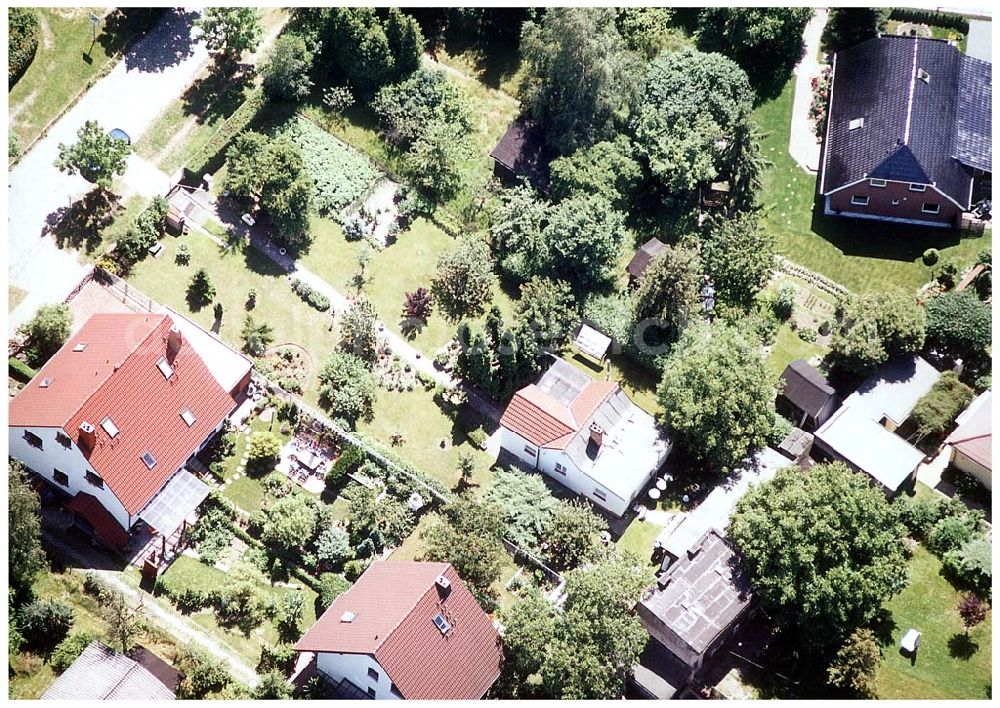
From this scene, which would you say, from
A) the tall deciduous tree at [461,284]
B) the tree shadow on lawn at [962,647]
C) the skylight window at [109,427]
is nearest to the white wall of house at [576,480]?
the tall deciduous tree at [461,284]

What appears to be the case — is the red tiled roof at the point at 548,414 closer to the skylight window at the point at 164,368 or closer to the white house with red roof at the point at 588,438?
the white house with red roof at the point at 588,438

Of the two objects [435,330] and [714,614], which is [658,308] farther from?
[714,614]

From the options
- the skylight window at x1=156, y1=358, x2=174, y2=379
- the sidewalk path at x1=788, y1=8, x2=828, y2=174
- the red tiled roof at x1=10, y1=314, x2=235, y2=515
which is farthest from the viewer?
the sidewalk path at x1=788, y1=8, x2=828, y2=174

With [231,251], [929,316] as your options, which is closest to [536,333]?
[231,251]

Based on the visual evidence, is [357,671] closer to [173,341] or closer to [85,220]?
[173,341]

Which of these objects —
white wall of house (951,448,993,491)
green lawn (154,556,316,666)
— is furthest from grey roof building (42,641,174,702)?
white wall of house (951,448,993,491)

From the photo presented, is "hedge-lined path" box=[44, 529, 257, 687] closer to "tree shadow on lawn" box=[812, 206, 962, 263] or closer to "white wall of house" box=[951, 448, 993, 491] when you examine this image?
"white wall of house" box=[951, 448, 993, 491]

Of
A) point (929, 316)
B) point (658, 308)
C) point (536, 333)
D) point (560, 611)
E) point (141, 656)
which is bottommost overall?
point (141, 656)
